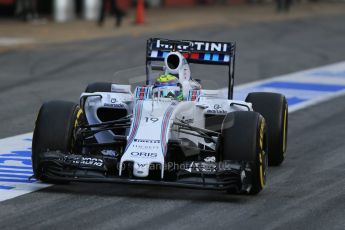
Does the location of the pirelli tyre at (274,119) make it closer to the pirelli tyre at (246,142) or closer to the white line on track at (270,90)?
the pirelli tyre at (246,142)

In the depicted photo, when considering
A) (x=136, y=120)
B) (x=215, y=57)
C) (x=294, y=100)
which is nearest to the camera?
(x=136, y=120)

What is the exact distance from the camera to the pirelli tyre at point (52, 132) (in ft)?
37.1

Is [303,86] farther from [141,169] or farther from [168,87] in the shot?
[141,169]

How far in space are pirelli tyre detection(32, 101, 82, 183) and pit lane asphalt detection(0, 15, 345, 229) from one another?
1.29 feet

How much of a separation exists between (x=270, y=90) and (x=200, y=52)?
7785 millimetres

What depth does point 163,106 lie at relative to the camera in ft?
38.0

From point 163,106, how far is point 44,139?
50.4 inches

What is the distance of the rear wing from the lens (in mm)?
13242

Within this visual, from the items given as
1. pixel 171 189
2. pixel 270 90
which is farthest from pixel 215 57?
pixel 270 90

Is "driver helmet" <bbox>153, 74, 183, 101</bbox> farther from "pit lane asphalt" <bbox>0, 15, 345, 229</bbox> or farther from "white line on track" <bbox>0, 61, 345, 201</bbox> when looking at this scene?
"white line on track" <bbox>0, 61, 345, 201</bbox>

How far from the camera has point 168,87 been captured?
12.0m

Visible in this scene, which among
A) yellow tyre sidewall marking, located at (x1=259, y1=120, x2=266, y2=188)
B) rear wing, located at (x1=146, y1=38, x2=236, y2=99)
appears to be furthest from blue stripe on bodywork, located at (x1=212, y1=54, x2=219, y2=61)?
yellow tyre sidewall marking, located at (x1=259, y1=120, x2=266, y2=188)

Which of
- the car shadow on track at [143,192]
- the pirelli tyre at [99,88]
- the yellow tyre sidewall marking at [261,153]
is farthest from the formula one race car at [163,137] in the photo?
the pirelli tyre at [99,88]

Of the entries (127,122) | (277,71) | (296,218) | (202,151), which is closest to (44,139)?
(127,122)
